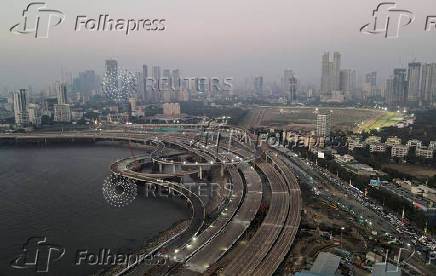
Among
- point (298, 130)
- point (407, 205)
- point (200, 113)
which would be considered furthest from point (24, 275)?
point (200, 113)

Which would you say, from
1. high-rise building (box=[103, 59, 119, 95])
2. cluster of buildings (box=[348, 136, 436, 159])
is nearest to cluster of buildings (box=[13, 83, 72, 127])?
high-rise building (box=[103, 59, 119, 95])

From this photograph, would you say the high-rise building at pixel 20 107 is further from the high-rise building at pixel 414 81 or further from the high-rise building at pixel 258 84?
the high-rise building at pixel 414 81

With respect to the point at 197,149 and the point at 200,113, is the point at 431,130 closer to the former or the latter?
the point at 197,149

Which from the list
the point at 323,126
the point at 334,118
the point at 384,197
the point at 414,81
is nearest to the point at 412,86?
the point at 414,81

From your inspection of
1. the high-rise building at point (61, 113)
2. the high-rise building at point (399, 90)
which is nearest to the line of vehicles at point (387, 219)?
the high-rise building at point (61, 113)

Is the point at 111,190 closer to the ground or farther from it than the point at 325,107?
closer to the ground
